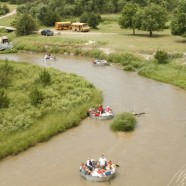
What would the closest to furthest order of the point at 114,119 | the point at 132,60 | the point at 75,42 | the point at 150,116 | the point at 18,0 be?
1. the point at 114,119
2. the point at 150,116
3. the point at 132,60
4. the point at 75,42
5. the point at 18,0

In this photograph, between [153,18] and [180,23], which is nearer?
[180,23]

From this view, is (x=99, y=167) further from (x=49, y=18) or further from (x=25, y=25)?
(x=49, y=18)

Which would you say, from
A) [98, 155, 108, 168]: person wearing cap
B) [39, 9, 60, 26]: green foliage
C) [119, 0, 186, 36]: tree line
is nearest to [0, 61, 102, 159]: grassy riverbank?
[98, 155, 108, 168]: person wearing cap

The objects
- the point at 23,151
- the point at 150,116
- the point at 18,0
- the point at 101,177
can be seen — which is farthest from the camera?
the point at 18,0

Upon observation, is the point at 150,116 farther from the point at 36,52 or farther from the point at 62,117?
the point at 36,52

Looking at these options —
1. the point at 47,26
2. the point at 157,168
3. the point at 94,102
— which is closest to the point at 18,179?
the point at 157,168

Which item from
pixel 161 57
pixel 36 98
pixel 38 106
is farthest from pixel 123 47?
pixel 38 106

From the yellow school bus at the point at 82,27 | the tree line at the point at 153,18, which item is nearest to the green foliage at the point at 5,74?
the tree line at the point at 153,18

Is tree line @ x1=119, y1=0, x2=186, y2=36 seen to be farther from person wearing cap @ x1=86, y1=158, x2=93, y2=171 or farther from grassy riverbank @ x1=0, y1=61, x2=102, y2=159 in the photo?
person wearing cap @ x1=86, y1=158, x2=93, y2=171
